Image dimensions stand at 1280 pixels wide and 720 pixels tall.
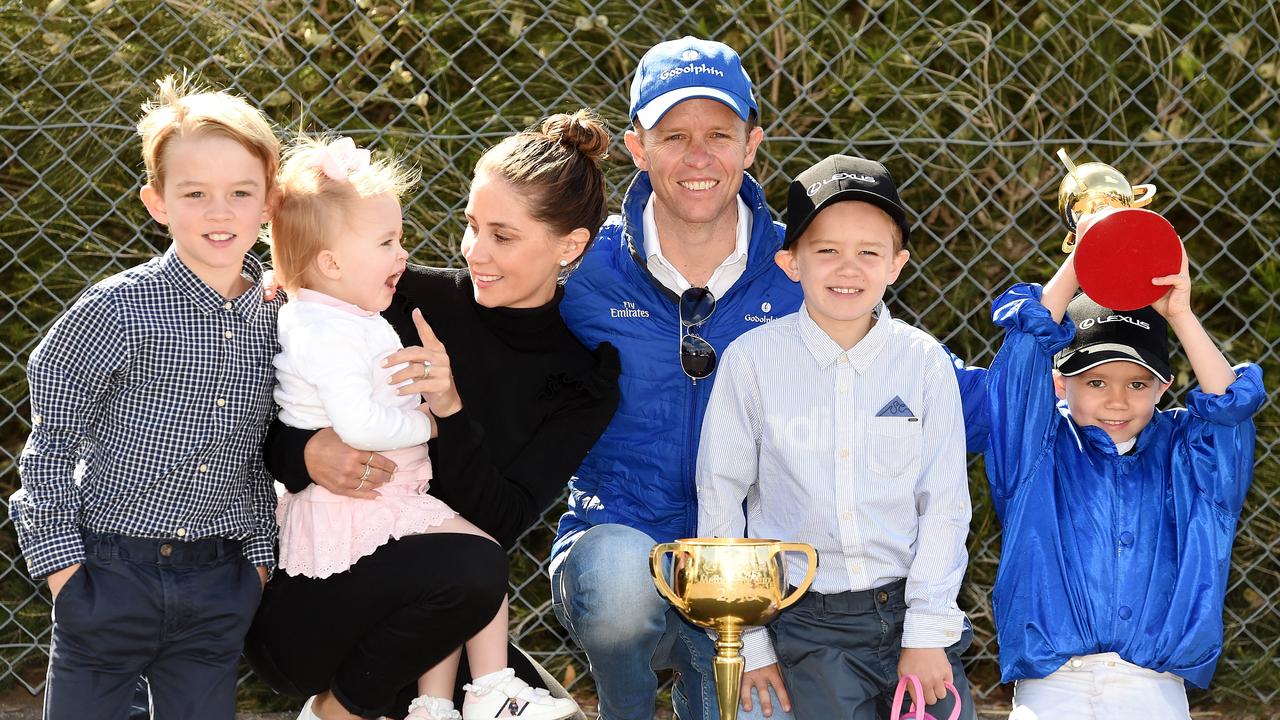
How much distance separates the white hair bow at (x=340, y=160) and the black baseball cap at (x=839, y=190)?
2.87 ft

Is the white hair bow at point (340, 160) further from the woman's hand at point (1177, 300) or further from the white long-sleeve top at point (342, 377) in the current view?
the woman's hand at point (1177, 300)

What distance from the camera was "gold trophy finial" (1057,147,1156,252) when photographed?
2.77m

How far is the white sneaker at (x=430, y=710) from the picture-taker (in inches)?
104

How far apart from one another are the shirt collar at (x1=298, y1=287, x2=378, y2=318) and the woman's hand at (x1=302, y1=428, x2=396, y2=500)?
0.79 ft

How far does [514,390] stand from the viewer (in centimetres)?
285

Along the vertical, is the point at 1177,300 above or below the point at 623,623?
above

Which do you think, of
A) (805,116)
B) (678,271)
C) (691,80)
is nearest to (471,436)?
(678,271)

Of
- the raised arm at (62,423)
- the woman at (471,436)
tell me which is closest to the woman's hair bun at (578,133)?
the woman at (471,436)

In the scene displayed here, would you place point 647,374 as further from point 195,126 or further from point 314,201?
point 195,126

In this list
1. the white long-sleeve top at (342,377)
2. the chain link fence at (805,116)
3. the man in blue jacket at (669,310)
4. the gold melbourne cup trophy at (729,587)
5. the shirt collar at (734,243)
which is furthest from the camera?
the chain link fence at (805,116)

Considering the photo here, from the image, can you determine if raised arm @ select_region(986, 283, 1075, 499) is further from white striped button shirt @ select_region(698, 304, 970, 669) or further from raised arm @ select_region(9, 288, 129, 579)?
raised arm @ select_region(9, 288, 129, 579)

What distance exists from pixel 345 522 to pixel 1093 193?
1664mm

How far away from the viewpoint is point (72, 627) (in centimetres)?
240

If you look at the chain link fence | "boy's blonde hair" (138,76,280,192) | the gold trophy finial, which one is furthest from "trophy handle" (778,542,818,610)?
the chain link fence
